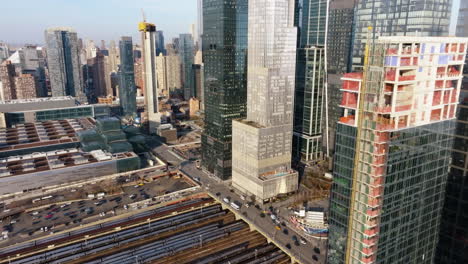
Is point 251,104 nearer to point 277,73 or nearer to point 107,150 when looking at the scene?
point 277,73

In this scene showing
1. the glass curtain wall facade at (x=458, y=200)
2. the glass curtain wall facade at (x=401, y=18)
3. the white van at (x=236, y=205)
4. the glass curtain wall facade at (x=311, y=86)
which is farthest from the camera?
the glass curtain wall facade at (x=311, y=86)

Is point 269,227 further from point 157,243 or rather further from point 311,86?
point 311,86

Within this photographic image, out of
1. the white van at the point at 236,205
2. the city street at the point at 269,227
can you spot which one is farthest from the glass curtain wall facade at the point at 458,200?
the white van at the point at 236,205

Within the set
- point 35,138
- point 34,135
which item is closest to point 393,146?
point 35,138

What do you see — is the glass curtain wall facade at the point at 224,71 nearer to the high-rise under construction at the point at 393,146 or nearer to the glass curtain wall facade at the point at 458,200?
the glass curtain wall facade at the point at 458,200

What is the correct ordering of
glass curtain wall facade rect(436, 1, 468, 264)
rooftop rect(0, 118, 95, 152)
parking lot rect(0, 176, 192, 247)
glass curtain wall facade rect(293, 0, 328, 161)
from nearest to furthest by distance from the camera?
glass curtain wall facade rect(436, 1, 468, 264) < parking lot rect(0, 176, 192, 247) < glass curtain wall facade rect(293, 0, 328, 161) < rooftop rect(0, 118, 95, 152)

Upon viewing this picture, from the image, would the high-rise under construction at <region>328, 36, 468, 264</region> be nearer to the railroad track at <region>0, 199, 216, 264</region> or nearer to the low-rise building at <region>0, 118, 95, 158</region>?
the railroad track at <region>0, 199, 216, 264</region>

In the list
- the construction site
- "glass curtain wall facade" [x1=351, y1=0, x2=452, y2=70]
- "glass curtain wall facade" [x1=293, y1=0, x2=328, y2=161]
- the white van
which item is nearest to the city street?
the white van
